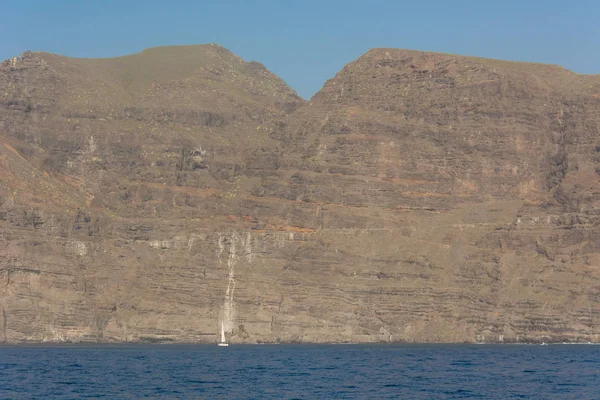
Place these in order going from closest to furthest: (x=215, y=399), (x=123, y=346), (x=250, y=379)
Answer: (x=215, y=399) < (x=250, y=379) < (x=123, y=346)

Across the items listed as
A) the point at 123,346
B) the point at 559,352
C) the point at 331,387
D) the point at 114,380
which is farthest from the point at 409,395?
the point at 123,346

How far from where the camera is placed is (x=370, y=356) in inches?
6467

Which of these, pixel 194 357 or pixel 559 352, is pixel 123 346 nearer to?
pixel 194 357

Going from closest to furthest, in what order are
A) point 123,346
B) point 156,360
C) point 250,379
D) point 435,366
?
point 250,379 → point 435,366 → point 156,360 → point 123,346

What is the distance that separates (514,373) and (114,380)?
128ft

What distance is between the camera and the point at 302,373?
135 m

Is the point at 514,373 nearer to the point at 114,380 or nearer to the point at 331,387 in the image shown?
the point at 331,387

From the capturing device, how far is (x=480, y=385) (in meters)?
120

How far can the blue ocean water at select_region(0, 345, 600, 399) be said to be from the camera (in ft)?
373

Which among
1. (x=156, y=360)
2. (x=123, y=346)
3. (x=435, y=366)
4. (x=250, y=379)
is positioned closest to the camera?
(x=250, y=379)

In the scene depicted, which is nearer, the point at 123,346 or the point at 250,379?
the point at 250,379

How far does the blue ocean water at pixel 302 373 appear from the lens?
11362 cm

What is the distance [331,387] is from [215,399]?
562 inches

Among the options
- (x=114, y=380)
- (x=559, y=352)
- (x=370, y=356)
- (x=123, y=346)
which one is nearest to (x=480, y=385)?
(x=114, y=380)
